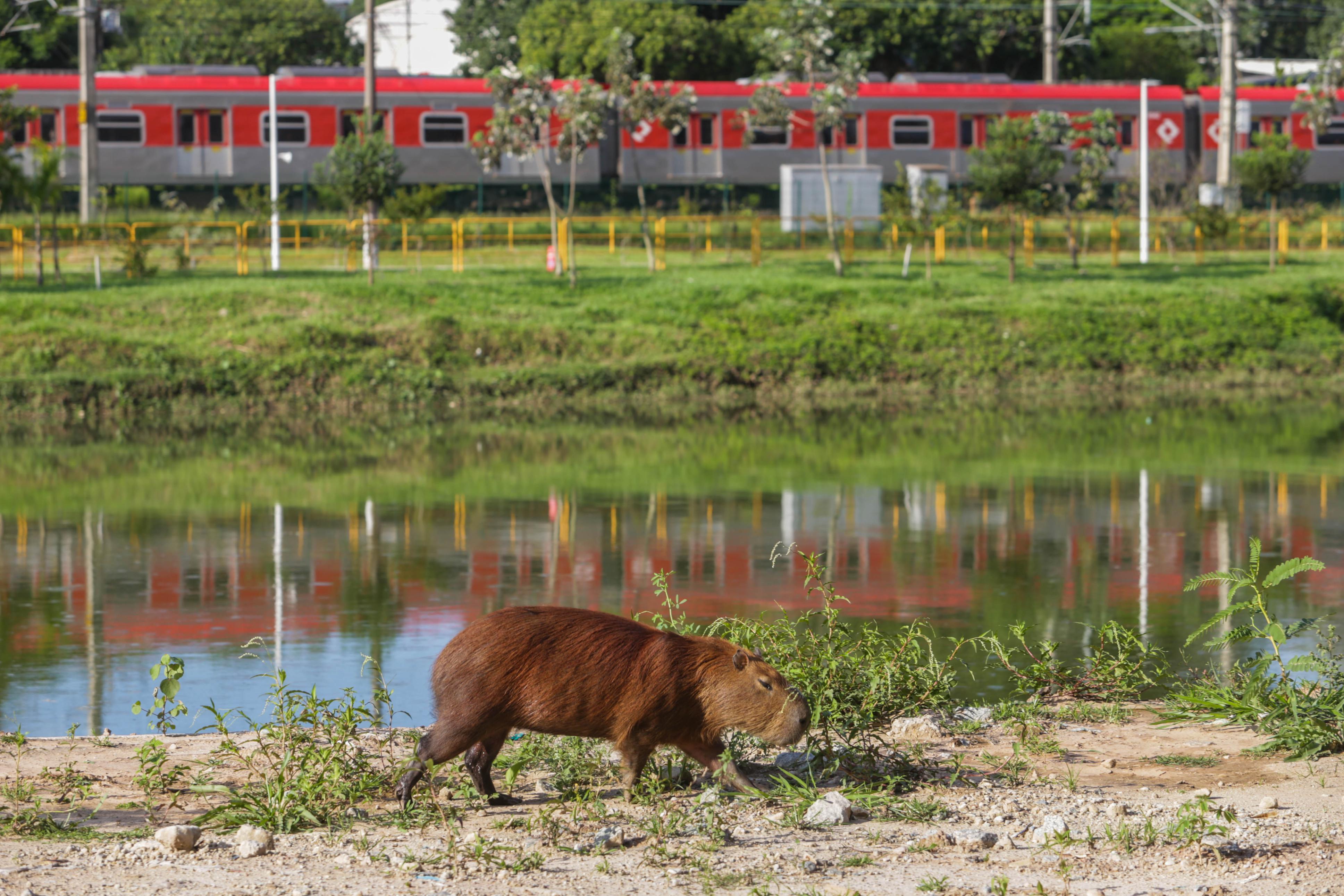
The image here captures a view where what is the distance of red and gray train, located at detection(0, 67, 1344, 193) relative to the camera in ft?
122

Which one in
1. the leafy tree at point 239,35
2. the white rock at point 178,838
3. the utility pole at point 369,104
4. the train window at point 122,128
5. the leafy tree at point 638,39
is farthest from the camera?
the leafy tree at point 239,35

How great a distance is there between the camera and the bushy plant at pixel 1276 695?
6.59 metres

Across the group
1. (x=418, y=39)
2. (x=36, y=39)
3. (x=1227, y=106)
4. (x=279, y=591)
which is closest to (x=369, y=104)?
(x=1227, y=106)

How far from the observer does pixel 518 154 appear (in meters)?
33.3

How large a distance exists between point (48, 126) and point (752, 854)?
36094 millimetres

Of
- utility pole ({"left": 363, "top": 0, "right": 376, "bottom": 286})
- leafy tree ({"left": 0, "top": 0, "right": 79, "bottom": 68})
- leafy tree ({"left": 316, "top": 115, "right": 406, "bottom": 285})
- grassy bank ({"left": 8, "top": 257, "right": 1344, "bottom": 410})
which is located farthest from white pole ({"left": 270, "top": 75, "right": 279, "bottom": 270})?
leafy tree ({"left": 0, "top": 0, "right": 79, "bottom": 68})

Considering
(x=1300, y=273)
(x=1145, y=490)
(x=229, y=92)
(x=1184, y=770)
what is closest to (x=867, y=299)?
(x=1300, y=273)

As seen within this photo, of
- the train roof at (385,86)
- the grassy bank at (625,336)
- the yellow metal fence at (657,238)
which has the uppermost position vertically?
the train roof at (385,86)

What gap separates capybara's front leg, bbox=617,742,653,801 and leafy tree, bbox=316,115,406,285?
84.8ft

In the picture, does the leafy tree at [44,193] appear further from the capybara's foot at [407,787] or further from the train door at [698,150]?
the capybara's foot at [407,787]

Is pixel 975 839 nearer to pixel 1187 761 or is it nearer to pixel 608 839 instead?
pixel 608 839

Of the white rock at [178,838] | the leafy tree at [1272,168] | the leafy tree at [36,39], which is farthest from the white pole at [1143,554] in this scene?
the leafy tree at [36,39]

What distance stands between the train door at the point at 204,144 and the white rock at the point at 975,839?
3437cm

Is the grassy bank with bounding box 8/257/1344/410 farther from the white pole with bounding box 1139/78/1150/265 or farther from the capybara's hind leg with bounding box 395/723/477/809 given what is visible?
the capybara's hind leg with bounding box 395/723/477/809
